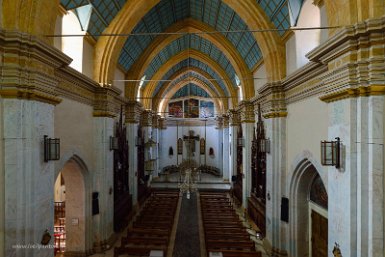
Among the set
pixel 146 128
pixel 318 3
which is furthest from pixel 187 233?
pixel 318 3

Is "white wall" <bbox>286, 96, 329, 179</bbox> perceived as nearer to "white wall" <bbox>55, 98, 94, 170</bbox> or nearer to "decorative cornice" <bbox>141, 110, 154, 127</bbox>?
"white wall" <bbox>55, 98, 94, 170</bbox>

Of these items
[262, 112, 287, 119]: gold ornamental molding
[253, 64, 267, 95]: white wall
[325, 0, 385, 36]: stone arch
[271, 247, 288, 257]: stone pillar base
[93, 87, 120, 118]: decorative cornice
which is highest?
[253, 64, 267, 95]: white wall

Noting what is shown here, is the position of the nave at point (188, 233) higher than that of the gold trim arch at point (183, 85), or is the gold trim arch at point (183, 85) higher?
the gold trim arch at point (183, 85)

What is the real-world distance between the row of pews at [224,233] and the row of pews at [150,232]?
70.8 inches

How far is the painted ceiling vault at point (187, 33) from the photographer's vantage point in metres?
9.54

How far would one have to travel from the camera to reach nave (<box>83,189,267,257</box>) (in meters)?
9.66

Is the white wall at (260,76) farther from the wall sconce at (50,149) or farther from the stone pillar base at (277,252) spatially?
the wall sconce at (50,149)

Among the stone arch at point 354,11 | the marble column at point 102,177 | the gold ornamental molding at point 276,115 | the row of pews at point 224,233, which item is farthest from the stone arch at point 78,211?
the stone arch at point 354,11

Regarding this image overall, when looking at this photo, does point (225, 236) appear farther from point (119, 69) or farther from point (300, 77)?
point (119, 69)

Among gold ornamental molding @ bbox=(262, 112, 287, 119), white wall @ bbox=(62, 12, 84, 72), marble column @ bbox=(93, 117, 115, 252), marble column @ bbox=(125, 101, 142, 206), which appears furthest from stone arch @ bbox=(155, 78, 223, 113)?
white wall @ bbox=(62, 12, 84, 72)

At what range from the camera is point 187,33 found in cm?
671

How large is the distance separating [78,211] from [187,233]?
5.62 metres

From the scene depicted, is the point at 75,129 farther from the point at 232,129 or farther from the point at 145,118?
the point at 232,129

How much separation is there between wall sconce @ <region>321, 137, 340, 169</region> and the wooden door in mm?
3298
